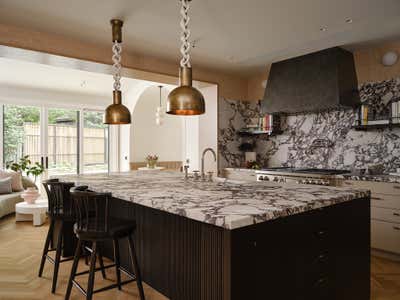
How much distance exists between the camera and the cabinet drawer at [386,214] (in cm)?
320

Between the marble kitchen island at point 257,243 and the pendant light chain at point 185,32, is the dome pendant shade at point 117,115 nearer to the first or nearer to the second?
the marble kitchen island at point 257,243

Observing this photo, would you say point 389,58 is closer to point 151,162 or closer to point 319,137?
point 319,137

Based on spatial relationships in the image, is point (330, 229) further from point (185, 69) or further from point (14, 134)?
point (14, 134)

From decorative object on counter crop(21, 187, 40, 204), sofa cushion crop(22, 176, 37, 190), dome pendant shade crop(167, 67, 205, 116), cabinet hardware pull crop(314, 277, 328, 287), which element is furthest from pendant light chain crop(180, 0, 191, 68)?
sofa cushion crop(22, 176, 37, 190)

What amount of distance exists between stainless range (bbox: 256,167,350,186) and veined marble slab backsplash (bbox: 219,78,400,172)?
0.39 m

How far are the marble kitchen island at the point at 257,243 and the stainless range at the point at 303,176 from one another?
1.61 metres

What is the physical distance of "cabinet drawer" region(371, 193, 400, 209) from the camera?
3209 millimetres

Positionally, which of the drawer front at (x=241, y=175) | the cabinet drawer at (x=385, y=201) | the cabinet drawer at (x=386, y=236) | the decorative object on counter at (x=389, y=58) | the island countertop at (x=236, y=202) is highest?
the decorative object on counter at (x=389, y=58)

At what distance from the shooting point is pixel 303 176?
159 inches

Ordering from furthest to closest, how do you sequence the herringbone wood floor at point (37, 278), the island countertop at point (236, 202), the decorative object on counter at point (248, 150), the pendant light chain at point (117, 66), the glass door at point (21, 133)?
the glass door at point (21, 133) < the decorative object on counter at point (248, 150) < the pendant light chain at point (117, 66) < the herringbone wood floor at point (37, 278) < the island countertop at point (236, 202)

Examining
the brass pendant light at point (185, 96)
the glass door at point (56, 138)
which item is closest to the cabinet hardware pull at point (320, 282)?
the brass pendant light at point (185, 96)

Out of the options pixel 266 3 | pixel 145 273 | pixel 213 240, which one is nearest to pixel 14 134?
pixel 145 273

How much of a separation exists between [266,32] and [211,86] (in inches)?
76.0

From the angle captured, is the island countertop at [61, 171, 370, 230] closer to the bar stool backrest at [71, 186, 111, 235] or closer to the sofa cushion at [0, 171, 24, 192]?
the bar stool backrest at [71, 186, 111, 235]
